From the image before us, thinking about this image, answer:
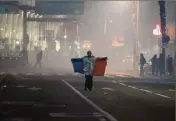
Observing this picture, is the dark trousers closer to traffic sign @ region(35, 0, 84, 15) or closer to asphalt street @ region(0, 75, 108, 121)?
asphalt street @ region(0, 75, 108, 121)

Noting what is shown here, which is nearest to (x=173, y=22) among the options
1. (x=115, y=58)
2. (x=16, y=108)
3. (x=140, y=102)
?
(x=115, y=58)

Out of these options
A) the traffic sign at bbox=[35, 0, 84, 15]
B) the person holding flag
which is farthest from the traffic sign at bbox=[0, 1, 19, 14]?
the person holding flag

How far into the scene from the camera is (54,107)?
48.1 ft

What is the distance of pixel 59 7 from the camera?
55844 mm

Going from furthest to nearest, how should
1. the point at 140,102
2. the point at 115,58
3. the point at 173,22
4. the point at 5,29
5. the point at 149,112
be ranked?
the point at 5,29 < the point at 115,58 < the point at 173,22 < the point at 140,102 < the point at 149,112

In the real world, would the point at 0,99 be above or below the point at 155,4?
below

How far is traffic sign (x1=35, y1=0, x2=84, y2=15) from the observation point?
2164 inches

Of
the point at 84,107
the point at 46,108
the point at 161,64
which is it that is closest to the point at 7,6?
the point at 161,64

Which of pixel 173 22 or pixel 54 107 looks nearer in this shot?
pixel 54 107

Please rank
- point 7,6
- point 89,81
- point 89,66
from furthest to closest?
1. point 7,6
2. point 89,81
3. point 89,66

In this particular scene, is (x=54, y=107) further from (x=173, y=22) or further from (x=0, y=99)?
(x=173, y=22)

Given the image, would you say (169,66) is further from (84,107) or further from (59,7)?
(84,107)

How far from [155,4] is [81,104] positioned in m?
51.8

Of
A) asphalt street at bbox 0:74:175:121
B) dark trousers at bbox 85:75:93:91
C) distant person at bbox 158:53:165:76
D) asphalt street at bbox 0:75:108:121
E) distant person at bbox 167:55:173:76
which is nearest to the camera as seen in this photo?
asphalt street at bbox 0:75:108:121
